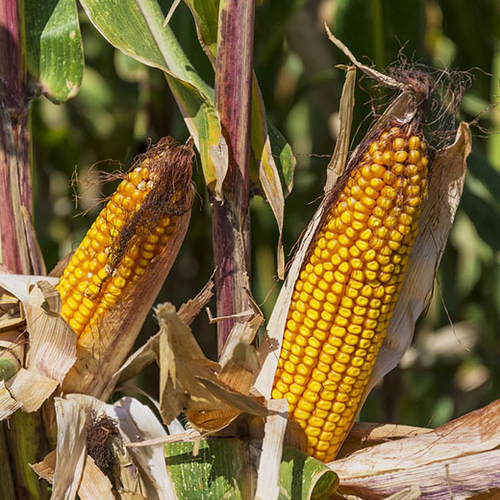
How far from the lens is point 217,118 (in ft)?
2.80

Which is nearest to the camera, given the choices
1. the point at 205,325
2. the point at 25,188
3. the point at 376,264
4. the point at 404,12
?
the point at 376,264

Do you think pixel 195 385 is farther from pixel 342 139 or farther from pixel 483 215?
pixel 483 215

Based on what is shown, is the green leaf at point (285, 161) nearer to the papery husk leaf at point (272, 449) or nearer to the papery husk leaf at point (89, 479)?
the papery husk leaf at point (272, 449)

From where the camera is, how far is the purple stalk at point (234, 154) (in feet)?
2.73

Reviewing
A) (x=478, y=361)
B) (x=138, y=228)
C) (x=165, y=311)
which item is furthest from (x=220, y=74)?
(x=478, y=361)

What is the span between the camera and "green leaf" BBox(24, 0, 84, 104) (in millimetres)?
1018

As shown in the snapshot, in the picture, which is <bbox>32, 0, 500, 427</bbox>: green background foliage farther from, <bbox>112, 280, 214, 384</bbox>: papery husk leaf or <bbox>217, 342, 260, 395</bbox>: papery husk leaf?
<bbox>217, 342, 260, 395</bbox>: papery husk leaf

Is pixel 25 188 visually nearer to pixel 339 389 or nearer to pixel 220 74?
pixel 220 74

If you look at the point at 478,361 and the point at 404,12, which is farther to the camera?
the point at 478,361

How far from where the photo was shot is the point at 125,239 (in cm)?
85

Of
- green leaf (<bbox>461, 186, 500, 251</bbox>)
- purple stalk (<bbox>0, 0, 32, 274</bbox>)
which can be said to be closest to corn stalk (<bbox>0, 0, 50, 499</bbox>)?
purple stalk (<bbox>0, 0, 32, 274</bbox>)

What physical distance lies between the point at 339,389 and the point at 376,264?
163mm

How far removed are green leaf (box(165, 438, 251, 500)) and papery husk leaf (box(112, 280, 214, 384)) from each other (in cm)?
13

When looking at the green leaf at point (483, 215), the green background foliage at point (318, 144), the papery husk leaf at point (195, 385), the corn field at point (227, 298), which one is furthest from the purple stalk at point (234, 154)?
the green leaf at point (483, 215)
